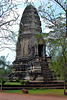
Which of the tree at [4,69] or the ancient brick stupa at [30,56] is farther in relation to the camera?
the ancient brick stupa at [30,56]

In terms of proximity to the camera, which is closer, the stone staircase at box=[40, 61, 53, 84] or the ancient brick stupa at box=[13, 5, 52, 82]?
the stone staircase at box=[40, 61, 53, 84]

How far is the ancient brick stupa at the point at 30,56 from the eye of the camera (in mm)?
14890

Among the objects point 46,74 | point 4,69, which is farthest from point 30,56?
point 4,69

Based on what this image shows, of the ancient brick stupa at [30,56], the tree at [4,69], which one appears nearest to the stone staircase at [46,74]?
the ancient brick stupa at [30,56]

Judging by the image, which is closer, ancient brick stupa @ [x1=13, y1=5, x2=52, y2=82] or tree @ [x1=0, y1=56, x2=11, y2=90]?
tree @ [x1=0, y1=56, x2=11, y2=90]

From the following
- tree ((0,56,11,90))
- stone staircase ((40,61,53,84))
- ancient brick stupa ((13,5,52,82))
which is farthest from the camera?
ancient brick stupa ((13,5,52,82))

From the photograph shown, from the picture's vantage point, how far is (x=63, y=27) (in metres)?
10.3

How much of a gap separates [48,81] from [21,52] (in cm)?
780

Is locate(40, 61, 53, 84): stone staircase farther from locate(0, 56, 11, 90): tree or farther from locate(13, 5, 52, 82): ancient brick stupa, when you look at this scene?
locate(0, 56, 11, 90): tree

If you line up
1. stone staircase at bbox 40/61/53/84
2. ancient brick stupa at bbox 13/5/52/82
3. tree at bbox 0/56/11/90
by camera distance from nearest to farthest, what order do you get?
tree at bbox 0/56/11/90
stone staircase at bbox 40/61/53/84
ancient brick stupa at bbox 13/5/52/82

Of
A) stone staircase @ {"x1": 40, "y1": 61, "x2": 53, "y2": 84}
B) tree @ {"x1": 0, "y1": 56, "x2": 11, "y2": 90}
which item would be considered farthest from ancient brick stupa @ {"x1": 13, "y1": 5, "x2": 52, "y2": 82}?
tree @ {"x1": 0, "y1": 56, "x2": 11, "y2": 90}

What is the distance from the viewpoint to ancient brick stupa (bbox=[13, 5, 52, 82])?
14.9 metres

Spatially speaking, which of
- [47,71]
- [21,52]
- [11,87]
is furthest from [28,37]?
[11,87]

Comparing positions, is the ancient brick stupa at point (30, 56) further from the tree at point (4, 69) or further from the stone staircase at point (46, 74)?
the tree at point (4, 69)
